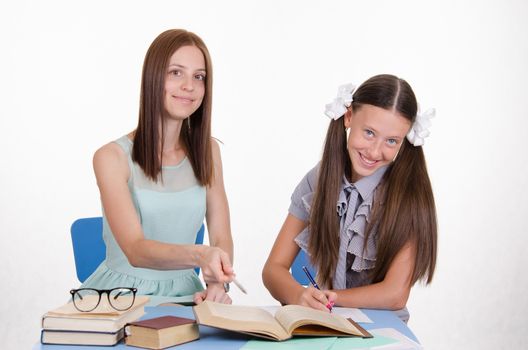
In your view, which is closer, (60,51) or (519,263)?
(60,51)

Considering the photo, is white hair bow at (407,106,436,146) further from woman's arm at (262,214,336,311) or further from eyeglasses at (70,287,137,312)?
eyeglasses at (70,287,137,312)

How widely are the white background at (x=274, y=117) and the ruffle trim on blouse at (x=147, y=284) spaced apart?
2001 mm

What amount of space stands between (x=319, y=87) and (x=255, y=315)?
2951 mm

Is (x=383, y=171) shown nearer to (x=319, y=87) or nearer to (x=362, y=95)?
(x=362, y=95)

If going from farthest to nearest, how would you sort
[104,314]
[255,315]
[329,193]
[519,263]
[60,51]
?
[519,263], [60,51], [329,193], [255,315], [104,314]

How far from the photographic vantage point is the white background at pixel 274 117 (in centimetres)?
450

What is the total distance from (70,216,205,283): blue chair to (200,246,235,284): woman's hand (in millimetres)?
1092

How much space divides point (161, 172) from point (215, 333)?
95 centimetres

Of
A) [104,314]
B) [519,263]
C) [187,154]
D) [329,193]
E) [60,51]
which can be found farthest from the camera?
[519,263]

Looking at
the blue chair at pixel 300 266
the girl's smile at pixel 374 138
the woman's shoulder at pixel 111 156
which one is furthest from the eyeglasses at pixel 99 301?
the blue chair at pixel 300 266

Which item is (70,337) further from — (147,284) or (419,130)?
(419,130)

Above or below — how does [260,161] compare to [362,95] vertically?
below

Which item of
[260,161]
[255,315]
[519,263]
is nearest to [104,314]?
[255,315]

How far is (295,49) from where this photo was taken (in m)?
4.62
